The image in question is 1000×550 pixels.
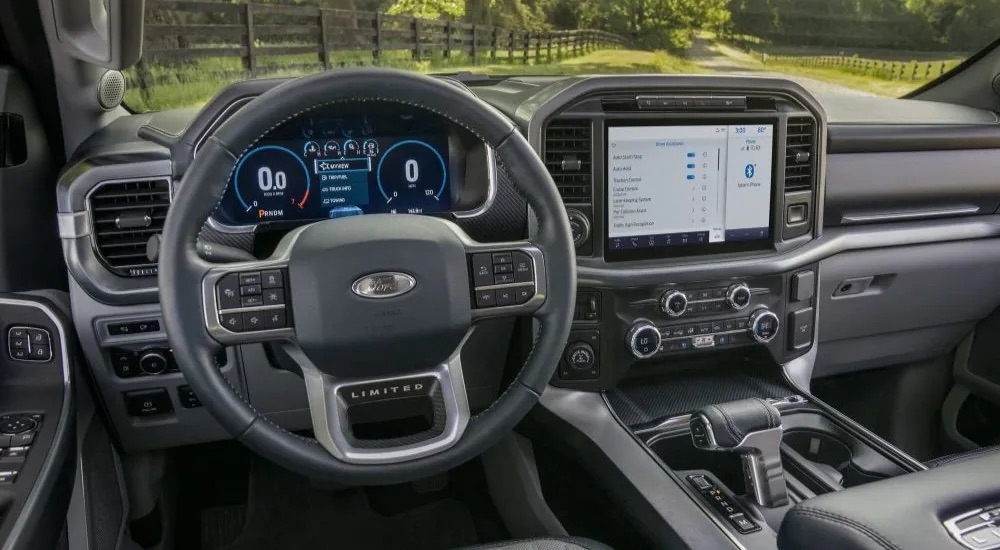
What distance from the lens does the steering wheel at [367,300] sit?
1.21 meters

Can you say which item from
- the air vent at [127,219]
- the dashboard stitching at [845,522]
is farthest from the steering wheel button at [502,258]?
the air vent at [127,219]

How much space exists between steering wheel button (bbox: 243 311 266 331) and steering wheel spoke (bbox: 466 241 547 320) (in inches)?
13.0

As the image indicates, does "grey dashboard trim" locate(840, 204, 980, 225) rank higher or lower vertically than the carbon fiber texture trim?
higher

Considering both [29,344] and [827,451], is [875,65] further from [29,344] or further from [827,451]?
[29,344]

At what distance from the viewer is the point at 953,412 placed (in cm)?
271

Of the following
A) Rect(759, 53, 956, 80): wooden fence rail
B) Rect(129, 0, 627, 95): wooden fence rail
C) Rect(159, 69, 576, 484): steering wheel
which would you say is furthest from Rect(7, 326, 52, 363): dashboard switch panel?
Rect(759, 53, 956, 80): wooden fence rail

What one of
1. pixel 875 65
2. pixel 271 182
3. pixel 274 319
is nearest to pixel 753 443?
pixel 274 319

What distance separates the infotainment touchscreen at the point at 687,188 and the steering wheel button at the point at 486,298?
53cm

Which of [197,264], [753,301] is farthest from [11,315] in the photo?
[753,301]

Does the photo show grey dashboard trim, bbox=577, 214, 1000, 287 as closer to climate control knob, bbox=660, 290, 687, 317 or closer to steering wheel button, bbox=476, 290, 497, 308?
climate control knob, bbox=660, 290, 687, 317

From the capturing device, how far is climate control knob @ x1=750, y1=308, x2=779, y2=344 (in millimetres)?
1967

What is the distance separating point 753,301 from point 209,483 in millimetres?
1499

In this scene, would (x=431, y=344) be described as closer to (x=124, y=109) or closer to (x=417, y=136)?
(x=417, y=136)

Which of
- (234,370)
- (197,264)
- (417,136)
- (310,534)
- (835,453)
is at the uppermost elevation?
(417,136)
